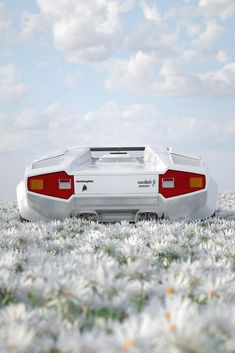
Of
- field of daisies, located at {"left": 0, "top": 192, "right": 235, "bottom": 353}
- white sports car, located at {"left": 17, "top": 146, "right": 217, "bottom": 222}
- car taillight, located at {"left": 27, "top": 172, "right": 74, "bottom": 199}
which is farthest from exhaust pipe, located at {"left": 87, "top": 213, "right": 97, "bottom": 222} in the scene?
field of daisies, located at {"left": 0, "top": 192, "right": 235, "bottom": 353}

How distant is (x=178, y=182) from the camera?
7.75m

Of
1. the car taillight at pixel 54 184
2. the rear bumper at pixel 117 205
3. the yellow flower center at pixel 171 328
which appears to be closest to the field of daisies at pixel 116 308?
the yellow flower center at pixel 171 328

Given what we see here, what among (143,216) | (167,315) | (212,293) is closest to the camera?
(167,315)

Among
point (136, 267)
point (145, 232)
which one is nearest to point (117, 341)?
point (136, 267)

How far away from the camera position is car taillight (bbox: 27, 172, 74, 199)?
7.71m

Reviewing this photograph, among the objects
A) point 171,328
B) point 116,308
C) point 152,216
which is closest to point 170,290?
point 116,308

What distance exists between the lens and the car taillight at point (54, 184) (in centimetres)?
771

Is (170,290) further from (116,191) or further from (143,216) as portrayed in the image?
(143,216)

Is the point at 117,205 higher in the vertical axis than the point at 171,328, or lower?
lower

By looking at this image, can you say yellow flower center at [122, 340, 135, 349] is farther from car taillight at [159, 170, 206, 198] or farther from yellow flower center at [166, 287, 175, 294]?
car taillight at [159, 170, 206, 198]

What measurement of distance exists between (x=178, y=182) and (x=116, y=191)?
1.07 meters

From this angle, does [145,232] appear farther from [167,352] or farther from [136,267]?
[167,352]

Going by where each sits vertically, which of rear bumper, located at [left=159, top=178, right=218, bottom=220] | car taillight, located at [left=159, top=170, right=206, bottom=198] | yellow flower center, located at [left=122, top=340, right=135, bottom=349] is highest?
car taillight, located at [left=159, top=170, right=206, bottom=198]

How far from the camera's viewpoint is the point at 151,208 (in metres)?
7.80
